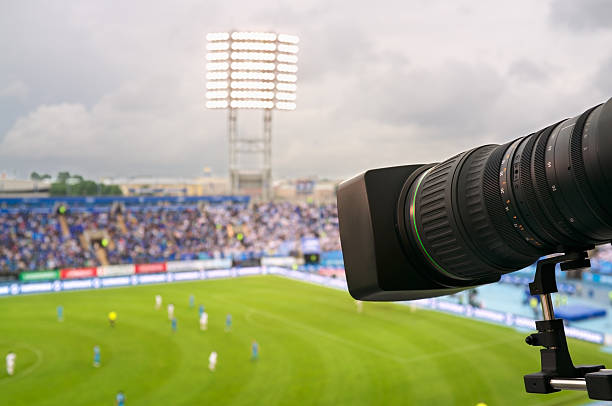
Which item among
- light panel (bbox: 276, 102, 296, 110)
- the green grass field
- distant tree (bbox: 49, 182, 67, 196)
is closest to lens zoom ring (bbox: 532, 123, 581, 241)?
the green grass field

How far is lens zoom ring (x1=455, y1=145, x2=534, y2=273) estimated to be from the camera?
2.53 meters

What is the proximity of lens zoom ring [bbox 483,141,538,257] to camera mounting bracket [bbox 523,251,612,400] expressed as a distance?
5.3 inches

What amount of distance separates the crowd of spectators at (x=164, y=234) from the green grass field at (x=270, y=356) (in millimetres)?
9446

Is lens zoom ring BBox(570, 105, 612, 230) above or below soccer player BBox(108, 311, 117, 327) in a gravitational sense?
above

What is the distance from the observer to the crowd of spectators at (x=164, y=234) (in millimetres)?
37750

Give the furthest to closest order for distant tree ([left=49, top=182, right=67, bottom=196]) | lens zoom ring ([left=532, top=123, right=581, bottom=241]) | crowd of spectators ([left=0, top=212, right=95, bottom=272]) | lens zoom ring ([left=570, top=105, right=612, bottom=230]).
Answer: distant tree ([left=49, top=182, right=67, bottom=196]), crowd of spectators ([left=0, top=212, right=95, bottom=272]), lens zoom ring ([left=532, top=123, right=581, bottom=241]), lens zoom ring ([left=570, top=105, right=612, bottom=230])

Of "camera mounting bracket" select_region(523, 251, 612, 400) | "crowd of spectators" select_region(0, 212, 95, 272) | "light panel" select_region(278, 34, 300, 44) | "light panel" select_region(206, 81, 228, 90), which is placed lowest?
"crowd of spectators" select_region(0, 212, 95, 272)

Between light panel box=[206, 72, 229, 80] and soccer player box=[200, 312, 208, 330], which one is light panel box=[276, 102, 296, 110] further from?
soccer player box=[200, 312, 208, 330]

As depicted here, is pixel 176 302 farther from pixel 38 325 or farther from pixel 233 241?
pixel 233 241

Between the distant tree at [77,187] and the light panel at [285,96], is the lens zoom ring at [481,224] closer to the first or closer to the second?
the light panel at [285,96]

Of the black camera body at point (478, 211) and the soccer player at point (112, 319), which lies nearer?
the black camera body at point (478, 211)

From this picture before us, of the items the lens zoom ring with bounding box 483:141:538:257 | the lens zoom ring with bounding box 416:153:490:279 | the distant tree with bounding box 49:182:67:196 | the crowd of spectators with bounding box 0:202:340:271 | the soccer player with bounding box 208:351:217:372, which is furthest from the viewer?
the distant tree with bounding box 49:182:67:196

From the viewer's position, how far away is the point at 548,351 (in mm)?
2490

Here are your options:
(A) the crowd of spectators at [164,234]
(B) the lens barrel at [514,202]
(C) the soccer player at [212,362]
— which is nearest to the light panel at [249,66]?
(A) the crowd of spectators at [164,234]
